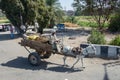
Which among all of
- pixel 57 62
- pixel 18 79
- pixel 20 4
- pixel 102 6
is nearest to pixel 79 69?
pixel 57 62

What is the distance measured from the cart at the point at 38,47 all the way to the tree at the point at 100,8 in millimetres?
21031

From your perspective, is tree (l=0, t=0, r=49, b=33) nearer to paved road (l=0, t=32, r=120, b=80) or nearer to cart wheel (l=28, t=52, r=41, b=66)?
paved road (l=0, t=32, r=120, b=80)

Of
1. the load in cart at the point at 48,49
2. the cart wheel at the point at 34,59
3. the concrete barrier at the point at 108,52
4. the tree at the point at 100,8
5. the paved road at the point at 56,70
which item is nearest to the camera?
the paved road at the point at 56,70

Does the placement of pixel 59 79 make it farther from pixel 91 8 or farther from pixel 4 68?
pixel 91 8

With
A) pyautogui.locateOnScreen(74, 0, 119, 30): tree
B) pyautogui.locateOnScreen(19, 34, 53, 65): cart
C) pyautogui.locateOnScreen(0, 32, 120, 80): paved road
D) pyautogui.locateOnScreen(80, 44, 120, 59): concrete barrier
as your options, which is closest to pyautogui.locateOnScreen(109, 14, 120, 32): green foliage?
pyautogui.locateOnScreen(74, 0, 119, 30): tree

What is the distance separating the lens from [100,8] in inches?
1362

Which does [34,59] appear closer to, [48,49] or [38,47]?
[38,47]

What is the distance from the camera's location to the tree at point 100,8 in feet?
112

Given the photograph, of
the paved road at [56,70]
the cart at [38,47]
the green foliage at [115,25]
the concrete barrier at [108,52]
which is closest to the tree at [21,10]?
the green foliage at [115,25]

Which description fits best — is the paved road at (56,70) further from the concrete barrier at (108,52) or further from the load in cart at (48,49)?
the concrete barrier at (108,52)

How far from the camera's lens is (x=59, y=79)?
1059cm

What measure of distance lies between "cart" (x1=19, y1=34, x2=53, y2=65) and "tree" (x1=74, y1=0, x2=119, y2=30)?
2103 cm

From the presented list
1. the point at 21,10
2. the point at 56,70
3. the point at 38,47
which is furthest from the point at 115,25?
the point at 56,70

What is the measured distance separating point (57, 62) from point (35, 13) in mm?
13439
